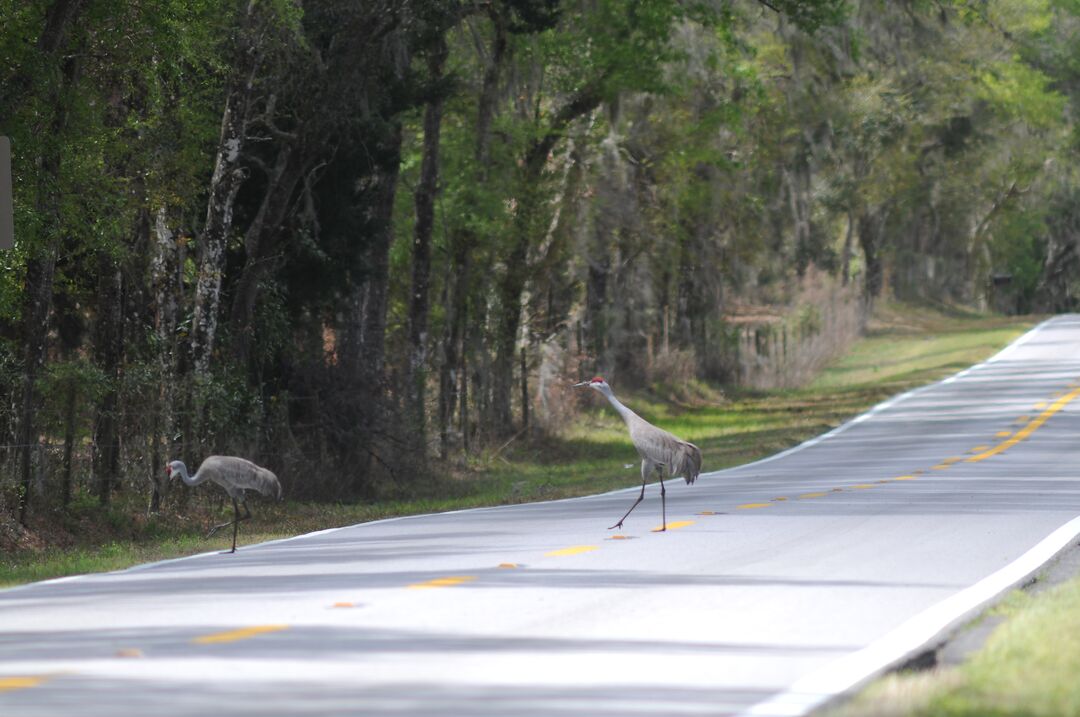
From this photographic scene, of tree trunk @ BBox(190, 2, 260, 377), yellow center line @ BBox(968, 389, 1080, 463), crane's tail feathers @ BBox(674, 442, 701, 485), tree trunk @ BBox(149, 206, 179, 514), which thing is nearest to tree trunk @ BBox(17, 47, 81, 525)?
tree trunk @ BBox(149, 206, 179, 514)

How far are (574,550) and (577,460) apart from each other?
63.2ft

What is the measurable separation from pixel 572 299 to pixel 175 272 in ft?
67.1

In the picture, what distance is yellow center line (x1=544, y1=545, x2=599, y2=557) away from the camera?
1488cm

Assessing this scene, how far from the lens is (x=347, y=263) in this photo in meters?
26.3

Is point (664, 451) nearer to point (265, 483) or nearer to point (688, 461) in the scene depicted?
point (688, 461)

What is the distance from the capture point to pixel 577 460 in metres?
34.5

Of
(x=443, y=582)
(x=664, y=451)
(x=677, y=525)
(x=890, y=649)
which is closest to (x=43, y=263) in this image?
(x=664, y=451)

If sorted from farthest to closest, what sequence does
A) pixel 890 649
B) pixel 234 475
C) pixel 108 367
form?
pixel 108 367, pixel 234 475, pixel 890 649

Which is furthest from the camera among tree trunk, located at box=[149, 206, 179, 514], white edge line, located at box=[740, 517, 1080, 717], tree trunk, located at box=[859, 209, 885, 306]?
tree trunk, located at box=[859, 209, 885, 306]

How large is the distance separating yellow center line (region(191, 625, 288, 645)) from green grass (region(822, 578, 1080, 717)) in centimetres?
383

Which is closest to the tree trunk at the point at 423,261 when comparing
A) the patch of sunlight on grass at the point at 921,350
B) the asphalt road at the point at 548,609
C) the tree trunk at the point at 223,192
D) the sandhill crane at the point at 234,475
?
the tree trunk at the point at 223,192

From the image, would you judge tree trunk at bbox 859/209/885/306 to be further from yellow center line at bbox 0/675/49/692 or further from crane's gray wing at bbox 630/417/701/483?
yellow center line at bbox 0/675/49/692

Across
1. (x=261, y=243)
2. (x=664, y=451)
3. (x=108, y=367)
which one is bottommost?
(x=664, y=451)

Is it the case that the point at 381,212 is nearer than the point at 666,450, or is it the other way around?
the point at 666,450
